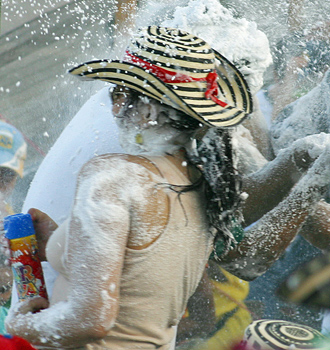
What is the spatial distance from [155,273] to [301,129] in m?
1.15

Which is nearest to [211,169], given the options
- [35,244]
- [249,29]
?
[35,244]

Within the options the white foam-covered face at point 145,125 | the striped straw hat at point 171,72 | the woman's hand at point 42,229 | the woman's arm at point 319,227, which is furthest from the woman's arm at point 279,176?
the woman's hand at point 42,229

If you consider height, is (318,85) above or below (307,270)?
above

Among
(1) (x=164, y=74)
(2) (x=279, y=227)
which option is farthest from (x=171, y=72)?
(2) (x=279, y=227)

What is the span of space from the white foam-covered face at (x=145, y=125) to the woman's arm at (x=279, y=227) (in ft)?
1.79

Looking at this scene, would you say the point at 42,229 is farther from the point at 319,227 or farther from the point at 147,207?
the point at 319,227

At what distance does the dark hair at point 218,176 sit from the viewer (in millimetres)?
1189

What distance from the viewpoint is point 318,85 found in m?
1.93

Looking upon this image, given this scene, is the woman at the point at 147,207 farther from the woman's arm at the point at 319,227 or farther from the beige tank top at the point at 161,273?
the woman's arm at the point at 319,227

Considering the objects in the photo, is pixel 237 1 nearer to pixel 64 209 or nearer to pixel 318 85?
pixel 318 85

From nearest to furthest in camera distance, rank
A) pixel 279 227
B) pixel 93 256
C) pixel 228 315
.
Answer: pixel 93 256, pixel 279 227, pixel 228 315

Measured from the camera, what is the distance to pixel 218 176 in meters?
1.19

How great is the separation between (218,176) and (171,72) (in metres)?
0.30

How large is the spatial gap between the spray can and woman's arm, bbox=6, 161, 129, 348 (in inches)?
7.8
